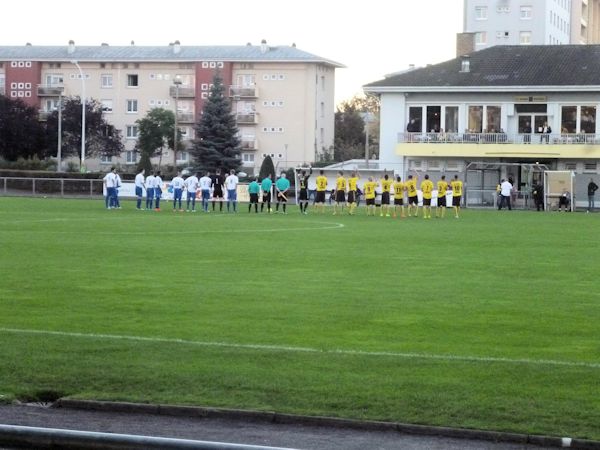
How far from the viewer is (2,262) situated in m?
25.4

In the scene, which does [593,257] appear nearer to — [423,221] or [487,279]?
[487,279]

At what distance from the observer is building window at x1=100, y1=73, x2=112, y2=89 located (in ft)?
383

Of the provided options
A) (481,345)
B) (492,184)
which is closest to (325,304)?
(481,345)

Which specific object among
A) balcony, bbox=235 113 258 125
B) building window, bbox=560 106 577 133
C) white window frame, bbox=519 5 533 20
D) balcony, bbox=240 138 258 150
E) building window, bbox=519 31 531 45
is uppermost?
white window frame, bbox=519 5 533 20

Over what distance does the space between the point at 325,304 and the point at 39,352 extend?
19.9ft


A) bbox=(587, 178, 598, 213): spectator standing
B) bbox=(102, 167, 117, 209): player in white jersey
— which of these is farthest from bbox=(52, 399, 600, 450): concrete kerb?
bbox=(587, 178, 598, 213): spectator standing

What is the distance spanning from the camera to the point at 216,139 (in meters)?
93.3

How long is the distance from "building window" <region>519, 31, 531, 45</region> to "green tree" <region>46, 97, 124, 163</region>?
3955 centimetres

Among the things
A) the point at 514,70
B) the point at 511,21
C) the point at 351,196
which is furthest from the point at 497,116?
the point at 511,21

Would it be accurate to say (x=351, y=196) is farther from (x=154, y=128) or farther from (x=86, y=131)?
(x=86, y=131)

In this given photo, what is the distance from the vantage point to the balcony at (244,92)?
374 feet

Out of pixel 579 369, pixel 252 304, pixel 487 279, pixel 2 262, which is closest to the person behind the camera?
pixel 579 369

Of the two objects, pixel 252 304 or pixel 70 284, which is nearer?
pixel 252 304

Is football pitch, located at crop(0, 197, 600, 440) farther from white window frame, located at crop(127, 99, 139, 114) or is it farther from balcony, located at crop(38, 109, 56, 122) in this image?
white window frame, located at crop(127, 99, 139, 114)
